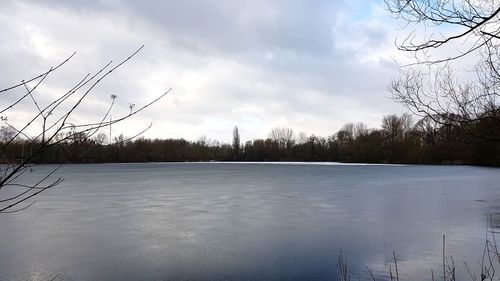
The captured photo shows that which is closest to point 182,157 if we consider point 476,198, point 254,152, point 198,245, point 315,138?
point 254,152

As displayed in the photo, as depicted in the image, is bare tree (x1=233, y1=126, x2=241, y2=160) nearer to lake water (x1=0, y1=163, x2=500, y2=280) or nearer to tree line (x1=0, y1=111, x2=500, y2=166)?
tree line (x1=0, y1=111, x2=500, y2=166)

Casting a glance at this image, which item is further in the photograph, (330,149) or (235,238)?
(330,149)

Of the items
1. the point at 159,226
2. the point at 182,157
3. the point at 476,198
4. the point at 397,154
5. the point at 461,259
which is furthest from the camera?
the point at 182,157

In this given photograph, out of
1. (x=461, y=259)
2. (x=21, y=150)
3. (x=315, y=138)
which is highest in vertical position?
(x=315, y=138)

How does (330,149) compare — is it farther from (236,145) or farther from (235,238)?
(235,238)

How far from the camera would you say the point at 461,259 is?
6.63 m

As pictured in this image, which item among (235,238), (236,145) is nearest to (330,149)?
(236,145)

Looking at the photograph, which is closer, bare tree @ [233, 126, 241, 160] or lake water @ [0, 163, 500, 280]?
lake water @ [0, 163, 500, 280]

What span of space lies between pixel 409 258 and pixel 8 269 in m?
5.66

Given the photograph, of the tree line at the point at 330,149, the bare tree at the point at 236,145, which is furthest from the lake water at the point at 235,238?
the bare tree at the point at 236,145

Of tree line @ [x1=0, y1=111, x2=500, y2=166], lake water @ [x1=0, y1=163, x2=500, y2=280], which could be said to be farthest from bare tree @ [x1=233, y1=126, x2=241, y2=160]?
lake water @ [x1=0, y1=163, x2=500, y2=280]

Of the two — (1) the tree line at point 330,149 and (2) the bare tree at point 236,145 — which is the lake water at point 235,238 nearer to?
(1) the tree line at point 330,149

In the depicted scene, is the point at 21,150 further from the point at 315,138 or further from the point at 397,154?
the point at 315,138

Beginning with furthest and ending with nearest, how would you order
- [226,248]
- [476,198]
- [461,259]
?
[476,198], [226,248], [461,259]
